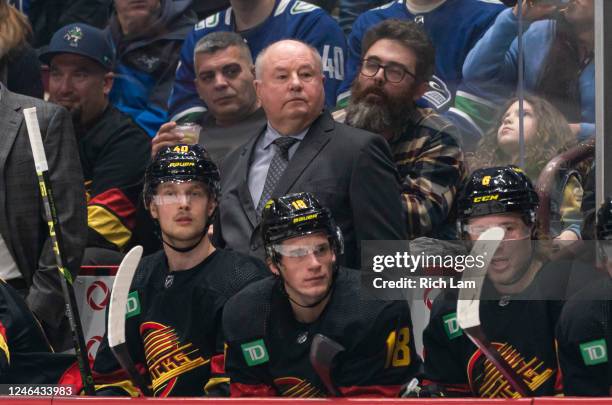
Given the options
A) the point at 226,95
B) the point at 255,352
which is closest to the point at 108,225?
the point at 226,95

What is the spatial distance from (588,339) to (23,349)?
189 centimetres

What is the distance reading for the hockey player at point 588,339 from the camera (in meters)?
3.60

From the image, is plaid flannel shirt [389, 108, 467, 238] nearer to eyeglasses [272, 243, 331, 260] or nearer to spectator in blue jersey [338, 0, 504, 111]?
spectator in blue jersey [338, 0, 504, 111]

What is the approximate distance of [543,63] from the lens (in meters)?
4.80

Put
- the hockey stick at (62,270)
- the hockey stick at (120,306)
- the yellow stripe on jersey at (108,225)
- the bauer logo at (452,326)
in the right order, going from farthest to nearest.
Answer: the yellow stripe on jersey at (108,225) < the hockey stick at (62,270) < the bauer logo at (452,326) < the hockey stick at (120,306)

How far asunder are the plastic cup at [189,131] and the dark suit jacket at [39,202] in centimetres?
57

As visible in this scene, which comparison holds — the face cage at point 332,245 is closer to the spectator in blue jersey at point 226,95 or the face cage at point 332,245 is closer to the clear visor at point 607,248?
the clear visor at point 607,248

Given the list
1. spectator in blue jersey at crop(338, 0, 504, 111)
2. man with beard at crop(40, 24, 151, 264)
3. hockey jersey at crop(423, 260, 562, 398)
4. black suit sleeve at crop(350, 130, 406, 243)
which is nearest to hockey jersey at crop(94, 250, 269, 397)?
black suit sleeve at crop(350, 130, 406, 243)

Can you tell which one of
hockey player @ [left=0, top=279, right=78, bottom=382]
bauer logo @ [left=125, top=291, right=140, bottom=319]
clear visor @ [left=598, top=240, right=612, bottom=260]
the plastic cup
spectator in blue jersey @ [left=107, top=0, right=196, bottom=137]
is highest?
spectator in blue jersey @ [left=107, top=0, right=196, bottom=137]

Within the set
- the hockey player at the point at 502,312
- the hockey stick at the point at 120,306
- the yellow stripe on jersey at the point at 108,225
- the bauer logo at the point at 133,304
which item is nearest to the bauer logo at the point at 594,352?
the hockey player at the point at 502,312

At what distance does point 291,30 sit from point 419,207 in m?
1.08

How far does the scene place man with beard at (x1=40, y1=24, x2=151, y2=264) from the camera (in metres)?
5.12

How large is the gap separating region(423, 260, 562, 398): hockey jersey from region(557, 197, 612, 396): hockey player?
0.11 meters

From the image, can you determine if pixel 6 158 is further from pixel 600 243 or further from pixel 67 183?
pixel 600 243
